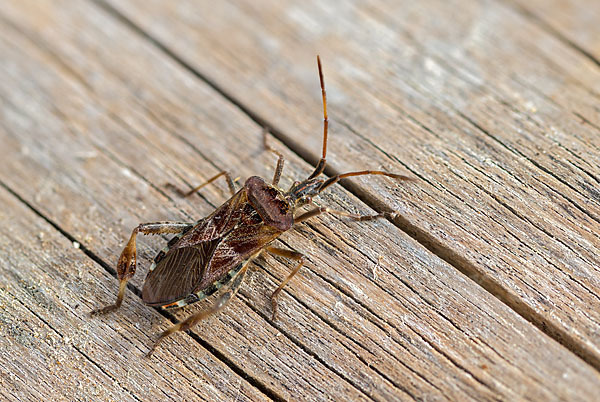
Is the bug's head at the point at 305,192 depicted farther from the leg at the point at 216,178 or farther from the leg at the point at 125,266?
the leg at the point at 125,266

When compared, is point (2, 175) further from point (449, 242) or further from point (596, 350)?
point (596, 350)

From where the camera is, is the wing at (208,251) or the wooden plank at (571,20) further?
the wooden plank at (571,20)

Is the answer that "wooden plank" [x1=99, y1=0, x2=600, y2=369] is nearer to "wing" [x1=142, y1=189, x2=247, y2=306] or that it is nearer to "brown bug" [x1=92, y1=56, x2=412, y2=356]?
"brown bug" [x1=92, y1=56, x2=412, y2=356]

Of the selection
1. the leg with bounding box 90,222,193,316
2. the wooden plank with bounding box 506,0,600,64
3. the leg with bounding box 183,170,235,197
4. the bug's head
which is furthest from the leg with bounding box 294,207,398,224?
the wooden plank with bounding box 506,0,600,64

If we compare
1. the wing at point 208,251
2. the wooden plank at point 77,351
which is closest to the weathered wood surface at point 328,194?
the wooden plank at point 77,351

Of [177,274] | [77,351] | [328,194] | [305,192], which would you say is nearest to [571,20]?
[328,194]

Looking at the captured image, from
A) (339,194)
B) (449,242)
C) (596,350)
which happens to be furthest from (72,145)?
(596,350)
